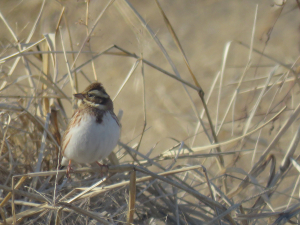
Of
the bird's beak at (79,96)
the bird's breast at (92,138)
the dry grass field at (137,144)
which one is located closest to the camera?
the dry grass field at (137,144)

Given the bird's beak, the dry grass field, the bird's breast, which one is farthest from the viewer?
the bird's beak

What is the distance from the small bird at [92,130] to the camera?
9.51ft

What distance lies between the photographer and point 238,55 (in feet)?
24.0

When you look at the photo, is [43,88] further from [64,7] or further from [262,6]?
[262,6]

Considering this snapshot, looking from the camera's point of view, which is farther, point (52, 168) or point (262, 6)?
point (262, 6)

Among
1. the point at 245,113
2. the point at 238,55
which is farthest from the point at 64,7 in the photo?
the point at 238,55

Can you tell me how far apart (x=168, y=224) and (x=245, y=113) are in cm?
122

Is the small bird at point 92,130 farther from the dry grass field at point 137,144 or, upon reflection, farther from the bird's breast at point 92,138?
the dry grass field at point 137,144

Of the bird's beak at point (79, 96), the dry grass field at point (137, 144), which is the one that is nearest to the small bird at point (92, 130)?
the bird's beak at point (79, 96)

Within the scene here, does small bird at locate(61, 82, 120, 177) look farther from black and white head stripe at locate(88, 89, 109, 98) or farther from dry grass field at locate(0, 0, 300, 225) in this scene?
dry grass field at locate(0, 0, 300, 225)

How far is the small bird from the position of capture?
2.90 metres

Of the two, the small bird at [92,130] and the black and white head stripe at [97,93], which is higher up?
the black and white head stripe at [97,93]

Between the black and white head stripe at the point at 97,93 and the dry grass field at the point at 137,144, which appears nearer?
the dry grass field at the point at 137,144

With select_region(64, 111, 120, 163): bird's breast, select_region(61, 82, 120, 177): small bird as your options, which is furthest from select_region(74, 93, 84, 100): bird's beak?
select_region(64, 111, 120, 163): bird's breast
